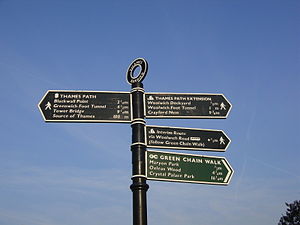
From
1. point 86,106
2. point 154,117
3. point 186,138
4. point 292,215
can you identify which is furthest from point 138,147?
point 292,215

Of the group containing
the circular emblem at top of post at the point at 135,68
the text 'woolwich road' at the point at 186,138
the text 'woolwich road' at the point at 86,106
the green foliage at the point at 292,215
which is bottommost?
the text 'woolwich road' at the point at 186,138

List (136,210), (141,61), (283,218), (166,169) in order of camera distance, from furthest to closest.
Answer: (283,218) → (141,61) → (166,169) → (136,210)

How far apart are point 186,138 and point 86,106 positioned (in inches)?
74.5

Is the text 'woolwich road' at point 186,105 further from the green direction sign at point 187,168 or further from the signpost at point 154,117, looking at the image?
the green direction sign at point 187,168

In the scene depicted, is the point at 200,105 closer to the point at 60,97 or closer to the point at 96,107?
the point at 96,107

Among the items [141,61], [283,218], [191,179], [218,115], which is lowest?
[191,179]

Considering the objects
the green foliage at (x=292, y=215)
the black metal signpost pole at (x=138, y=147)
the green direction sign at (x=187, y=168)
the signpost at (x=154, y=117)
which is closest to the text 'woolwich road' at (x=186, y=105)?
the signpost at (x=154, y=117)

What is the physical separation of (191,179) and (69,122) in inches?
92.4

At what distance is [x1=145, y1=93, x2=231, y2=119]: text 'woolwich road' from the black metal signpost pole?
19 cm

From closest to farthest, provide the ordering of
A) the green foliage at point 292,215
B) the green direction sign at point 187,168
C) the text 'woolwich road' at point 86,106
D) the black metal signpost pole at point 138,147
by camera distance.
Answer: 1. the black metal signpost pole at point 138,147
2. the green direction sign at point 187,168
3. the text 'woolwich road' at point 86,106
4. the green foliage at point 292,215

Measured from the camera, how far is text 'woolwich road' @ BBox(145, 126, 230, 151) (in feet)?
21.3

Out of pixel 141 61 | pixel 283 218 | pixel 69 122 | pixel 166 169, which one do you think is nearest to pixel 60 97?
pixel 69 122

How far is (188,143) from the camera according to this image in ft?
21.7

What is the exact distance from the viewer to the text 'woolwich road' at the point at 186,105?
6711 millimetres
